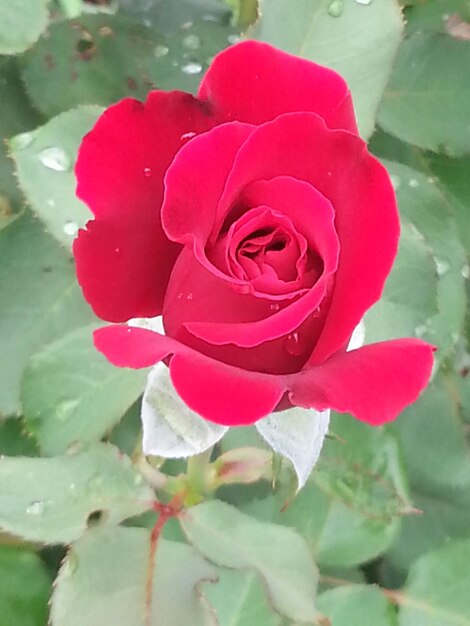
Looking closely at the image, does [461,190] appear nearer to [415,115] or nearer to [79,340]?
[415,115]

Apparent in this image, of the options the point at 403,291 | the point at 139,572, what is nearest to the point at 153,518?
the point at 139,572

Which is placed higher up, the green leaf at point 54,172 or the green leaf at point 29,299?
the green leaf at point 54,172

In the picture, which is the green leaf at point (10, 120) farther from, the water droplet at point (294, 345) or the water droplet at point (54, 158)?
the water droplet at point (294, 345)

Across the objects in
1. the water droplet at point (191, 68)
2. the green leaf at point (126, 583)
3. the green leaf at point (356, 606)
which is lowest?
the green leaf at point (356, 606)

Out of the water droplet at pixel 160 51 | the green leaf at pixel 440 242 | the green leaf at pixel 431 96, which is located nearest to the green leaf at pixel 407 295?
the green leaf at pixel 440 242

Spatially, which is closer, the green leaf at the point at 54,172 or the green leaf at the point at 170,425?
the green leaf at the point at 170,425

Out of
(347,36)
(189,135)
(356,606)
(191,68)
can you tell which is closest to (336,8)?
(347,36)

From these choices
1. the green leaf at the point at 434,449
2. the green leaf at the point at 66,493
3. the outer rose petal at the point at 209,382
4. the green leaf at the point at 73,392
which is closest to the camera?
the outer rose petal at the point at 209,382
